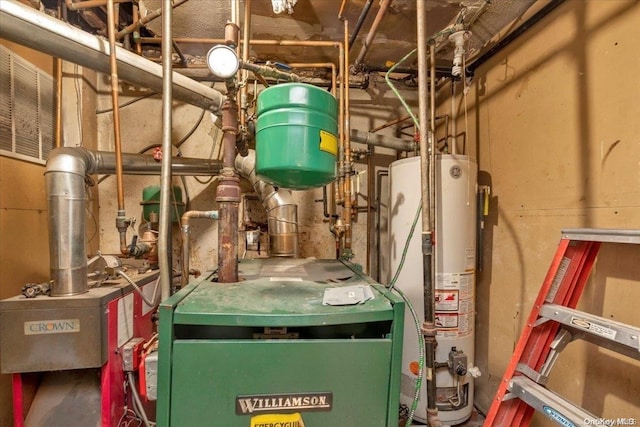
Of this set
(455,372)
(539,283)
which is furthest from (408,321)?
(539,283)

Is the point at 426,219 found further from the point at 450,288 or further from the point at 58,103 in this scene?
the point at 58,103

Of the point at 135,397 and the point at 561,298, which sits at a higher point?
the point at 561,298

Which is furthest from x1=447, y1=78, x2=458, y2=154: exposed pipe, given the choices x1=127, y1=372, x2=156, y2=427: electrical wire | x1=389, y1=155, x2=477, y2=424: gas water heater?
x1=127, y1=372, x2=156, y2=427: electrical wire

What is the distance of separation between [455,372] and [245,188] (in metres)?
1.68

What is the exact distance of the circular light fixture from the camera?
0.83m

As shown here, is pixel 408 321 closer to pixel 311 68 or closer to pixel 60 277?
pixel 60 277

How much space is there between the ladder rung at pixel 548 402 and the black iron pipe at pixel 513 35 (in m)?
1.54

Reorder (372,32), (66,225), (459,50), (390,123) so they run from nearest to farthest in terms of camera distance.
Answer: (66,225), (459,50), (372,32), (390,123)

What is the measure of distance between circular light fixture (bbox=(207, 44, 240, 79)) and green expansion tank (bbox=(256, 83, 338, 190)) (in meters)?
0.12

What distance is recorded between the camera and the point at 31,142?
154cm

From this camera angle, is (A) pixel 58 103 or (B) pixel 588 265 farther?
(A) pixel 58 103

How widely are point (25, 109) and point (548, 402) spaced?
2.55 metres

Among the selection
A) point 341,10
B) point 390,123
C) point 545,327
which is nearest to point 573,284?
point 545,327

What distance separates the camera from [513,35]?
149cm
